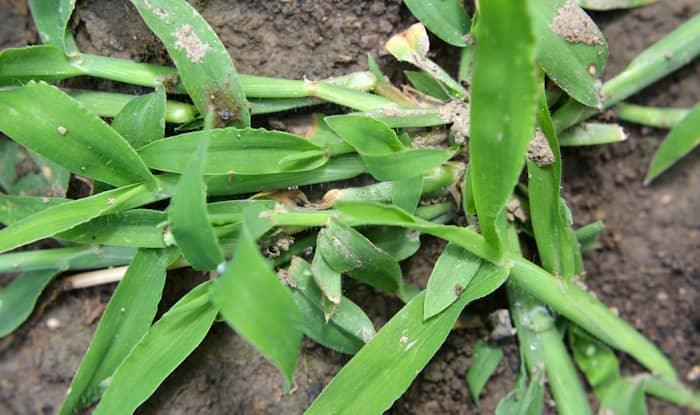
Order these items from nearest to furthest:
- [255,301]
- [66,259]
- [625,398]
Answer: [255,301], [66,259], [625,398]

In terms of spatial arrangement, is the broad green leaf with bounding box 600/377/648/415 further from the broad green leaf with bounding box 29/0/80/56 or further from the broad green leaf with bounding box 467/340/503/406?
the broad green leaf with bounding box 29/0/80/56

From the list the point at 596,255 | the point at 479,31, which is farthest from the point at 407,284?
the point at 479,31

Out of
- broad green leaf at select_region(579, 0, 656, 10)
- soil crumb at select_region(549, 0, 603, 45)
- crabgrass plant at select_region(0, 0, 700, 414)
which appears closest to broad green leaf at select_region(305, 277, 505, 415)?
crabgrass plant at select_region(0, 0, 700, 414)

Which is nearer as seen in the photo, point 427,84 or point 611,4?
point 427,84

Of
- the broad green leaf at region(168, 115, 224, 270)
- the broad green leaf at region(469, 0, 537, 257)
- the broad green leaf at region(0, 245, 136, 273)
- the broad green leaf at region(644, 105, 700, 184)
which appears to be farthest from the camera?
the broad green leaf at region(644, 105, 700, 184)

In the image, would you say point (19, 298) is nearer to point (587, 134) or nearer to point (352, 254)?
point (352, 254)

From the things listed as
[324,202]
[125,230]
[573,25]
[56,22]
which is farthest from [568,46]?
[56,22]

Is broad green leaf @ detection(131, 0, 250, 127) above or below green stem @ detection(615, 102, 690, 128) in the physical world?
above
